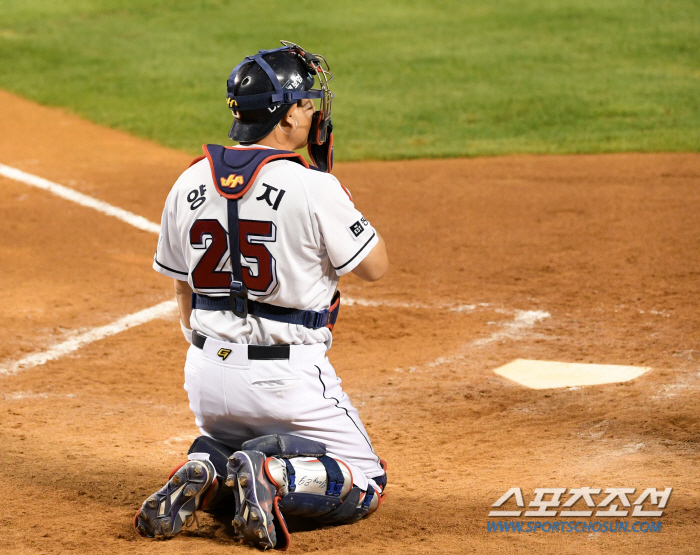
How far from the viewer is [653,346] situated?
→ 5.24 metres

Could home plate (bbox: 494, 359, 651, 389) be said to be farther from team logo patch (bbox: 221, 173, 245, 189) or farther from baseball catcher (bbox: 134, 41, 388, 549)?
team logo patch (bbox: 221, 173, 245, 189)

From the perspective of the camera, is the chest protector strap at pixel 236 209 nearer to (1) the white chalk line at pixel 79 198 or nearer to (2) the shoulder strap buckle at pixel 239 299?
(2) the shoulder strap buckle at pixel 239 299

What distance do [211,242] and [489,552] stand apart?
4.54 ft

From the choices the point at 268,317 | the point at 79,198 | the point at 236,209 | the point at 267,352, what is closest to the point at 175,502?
the point at 267,352

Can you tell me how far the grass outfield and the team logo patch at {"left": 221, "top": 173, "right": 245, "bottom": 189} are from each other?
21.8 ft

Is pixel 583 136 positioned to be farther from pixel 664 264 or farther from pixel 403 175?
pixel 664 264

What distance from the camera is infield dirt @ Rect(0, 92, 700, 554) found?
3322mm

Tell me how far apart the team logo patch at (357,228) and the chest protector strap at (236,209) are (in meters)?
0.27

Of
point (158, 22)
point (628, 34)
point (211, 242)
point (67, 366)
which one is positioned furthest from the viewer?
point (158, 22)

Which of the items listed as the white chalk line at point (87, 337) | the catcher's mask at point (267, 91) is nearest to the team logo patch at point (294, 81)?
the catcher's mask at point (267, 91)

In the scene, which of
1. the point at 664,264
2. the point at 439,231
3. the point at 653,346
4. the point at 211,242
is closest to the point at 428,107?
the point at 439,231

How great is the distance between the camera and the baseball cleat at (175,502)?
3.06 m

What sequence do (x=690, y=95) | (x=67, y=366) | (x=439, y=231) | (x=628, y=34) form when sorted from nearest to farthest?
(x=67, y=366) < (x=439, y=231) < (x=690, y=95) < (x=628, y=34)

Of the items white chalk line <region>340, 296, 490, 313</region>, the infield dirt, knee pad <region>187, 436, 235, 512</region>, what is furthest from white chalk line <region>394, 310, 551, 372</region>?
knee pad <region>187, 436, 235, 512</region>
